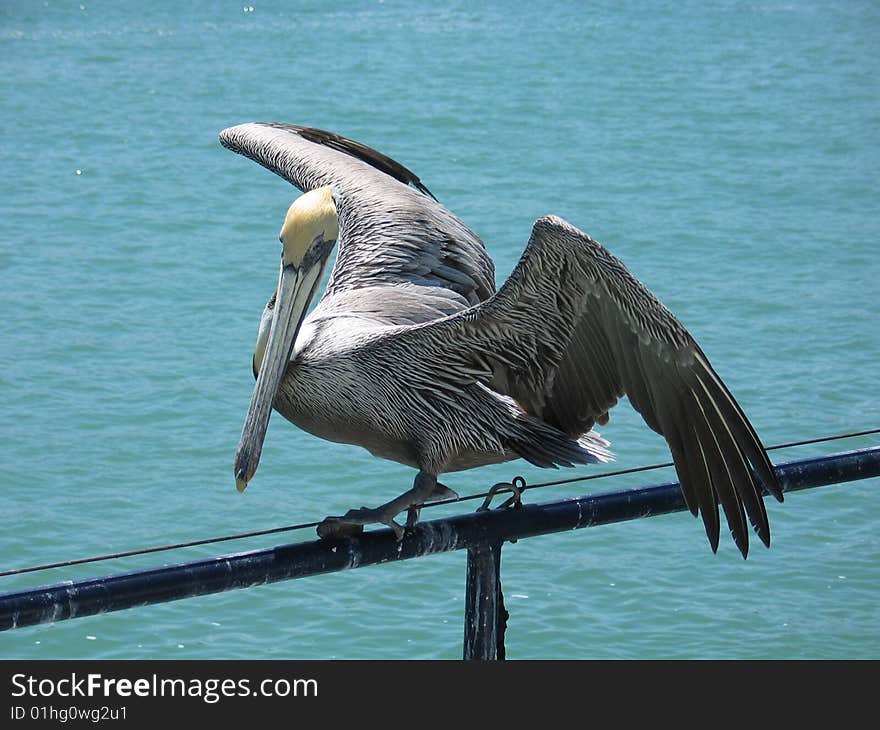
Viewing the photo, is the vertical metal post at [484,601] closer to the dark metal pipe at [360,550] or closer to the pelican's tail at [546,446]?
the dark metal pipe at [360,550]

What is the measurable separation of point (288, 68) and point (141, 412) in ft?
25.3

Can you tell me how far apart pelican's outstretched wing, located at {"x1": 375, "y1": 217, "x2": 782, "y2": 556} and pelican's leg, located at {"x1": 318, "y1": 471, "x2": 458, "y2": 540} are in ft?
0.73

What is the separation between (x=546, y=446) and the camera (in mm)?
2775

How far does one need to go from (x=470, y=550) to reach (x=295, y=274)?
833 millimetres

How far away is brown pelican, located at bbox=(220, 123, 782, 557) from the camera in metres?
2.47

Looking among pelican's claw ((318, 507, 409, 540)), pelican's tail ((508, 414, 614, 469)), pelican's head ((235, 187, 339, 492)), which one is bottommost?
pelican's claw ((318, 507, 409, 540))

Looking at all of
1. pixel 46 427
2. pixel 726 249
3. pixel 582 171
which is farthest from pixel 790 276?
pixel 46 427

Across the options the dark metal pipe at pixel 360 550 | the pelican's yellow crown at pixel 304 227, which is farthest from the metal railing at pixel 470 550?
the pelican's yellow crown at pixel 304 227

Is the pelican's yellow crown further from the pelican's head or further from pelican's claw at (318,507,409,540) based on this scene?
pelican's claw at (318,507,409,540)

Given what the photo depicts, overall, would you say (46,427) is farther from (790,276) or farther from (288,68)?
(288,68)

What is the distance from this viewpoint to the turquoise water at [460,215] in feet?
18.4

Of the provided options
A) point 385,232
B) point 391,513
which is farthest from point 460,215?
point 391,513

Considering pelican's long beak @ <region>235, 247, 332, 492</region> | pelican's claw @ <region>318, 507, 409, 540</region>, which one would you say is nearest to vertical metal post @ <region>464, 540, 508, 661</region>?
pelican's claw @ <region>318, 507, 409, 540</region>

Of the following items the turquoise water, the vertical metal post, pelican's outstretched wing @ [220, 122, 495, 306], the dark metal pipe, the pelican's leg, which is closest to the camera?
the dark metal pipe
